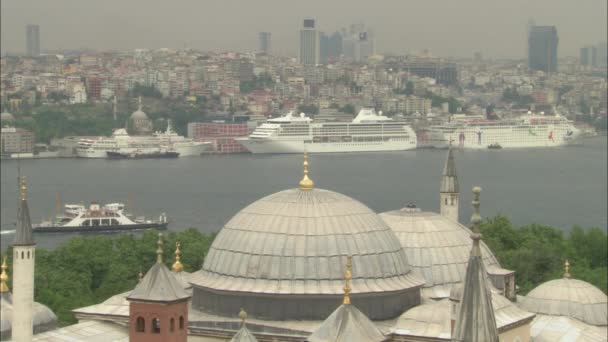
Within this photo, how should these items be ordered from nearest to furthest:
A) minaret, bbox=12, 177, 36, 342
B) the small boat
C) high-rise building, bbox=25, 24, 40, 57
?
1. minaret, bbox=12, 177, 36, 342
2. the small boat
3. high-rise building, bbox=25, 24, 40, 57

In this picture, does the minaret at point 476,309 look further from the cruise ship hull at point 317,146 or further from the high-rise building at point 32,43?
the high-rise building at point 32,43

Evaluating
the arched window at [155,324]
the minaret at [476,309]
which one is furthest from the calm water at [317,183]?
the minaret at [476,309]

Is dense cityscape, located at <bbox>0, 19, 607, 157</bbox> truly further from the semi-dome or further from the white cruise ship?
the semi-dome

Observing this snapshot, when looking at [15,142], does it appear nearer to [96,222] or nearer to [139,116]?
[139,116]

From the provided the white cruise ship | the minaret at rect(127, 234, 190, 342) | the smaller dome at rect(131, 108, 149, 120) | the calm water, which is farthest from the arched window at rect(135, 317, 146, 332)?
the smaller dome at rect(131, 108, 149, 120)

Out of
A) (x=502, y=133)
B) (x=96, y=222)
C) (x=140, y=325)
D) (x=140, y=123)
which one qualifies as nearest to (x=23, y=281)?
(x=140, y=325)

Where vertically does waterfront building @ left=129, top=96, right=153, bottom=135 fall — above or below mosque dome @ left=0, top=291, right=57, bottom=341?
below

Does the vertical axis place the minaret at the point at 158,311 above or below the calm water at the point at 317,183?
above
